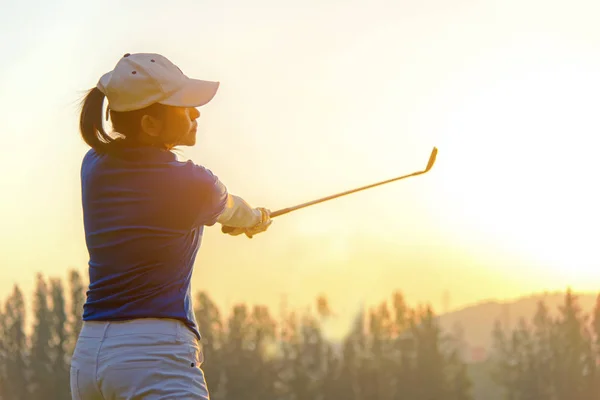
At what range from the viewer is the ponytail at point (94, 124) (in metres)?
4.06

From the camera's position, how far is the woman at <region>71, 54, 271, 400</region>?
3836mm

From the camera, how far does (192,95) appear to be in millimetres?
4000

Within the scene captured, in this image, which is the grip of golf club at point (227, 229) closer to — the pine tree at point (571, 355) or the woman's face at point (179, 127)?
the woman's face at point (179, 127)

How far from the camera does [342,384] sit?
105m

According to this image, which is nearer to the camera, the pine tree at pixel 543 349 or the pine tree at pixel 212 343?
the pine tree at pixel 212 343

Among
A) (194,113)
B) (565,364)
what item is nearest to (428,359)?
(565,364)

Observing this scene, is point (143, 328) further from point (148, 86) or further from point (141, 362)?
point (148, 86)

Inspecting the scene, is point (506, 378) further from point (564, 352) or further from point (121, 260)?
point (121, 260)

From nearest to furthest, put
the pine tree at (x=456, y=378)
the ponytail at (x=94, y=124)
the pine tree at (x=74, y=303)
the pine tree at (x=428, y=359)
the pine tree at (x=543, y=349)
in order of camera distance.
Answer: the ponytail at (x=94, y=124), the pine tree at (x=74, y=303), the pine tree at (x=428, y=359), the pine tree at (x=456, y=378), the pine tree at (x=543, y=349)

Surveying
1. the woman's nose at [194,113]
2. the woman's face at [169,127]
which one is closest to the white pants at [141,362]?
the woman's face at [169,127]

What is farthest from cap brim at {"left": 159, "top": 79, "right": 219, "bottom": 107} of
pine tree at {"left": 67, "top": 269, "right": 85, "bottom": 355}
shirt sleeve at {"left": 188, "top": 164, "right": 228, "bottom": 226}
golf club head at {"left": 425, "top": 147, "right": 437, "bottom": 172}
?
pine tree at {"left": 67, "top": 269, "right": 85, "bottom": 355}

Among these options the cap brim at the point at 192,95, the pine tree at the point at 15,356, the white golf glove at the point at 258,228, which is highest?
the cap brim at the point at 192,95

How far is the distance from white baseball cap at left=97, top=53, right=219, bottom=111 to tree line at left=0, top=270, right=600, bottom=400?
305 feet

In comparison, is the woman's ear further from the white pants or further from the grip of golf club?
the grip of golf club
